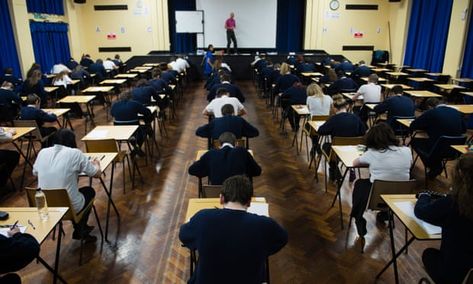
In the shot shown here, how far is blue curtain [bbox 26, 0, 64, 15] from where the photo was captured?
10.9 m

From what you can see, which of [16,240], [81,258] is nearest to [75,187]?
[81,258]

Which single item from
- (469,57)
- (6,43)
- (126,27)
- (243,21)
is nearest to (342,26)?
(243,21)

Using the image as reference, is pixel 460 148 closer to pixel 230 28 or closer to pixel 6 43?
pixel 6 43

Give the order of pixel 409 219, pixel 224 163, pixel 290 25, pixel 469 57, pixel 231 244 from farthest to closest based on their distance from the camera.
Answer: pixel 290 25 < pixel 469 57 < pixel 224 163 < pixel 409 219 < pixel 231 244

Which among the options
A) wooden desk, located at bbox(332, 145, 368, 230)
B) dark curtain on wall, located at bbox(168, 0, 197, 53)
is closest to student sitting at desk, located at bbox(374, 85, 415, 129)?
wooden desk, located at bbox(332, 145, 368, 230)

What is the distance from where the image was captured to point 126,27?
48.7ft

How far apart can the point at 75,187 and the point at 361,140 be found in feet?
10.0

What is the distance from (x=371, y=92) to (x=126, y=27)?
450 inches

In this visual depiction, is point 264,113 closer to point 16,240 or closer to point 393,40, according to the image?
point 16,240

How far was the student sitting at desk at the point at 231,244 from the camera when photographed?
5.73ft

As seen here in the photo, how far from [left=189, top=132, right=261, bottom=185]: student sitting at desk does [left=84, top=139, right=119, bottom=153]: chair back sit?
134 cm

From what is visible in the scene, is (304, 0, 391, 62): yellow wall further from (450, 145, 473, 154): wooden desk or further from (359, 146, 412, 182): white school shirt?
(359, 146, 412, 182): white school shirt

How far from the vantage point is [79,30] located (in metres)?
14.5

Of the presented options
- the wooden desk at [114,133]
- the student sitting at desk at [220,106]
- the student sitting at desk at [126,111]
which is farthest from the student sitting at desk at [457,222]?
the student sitting at desk at [126,111]
